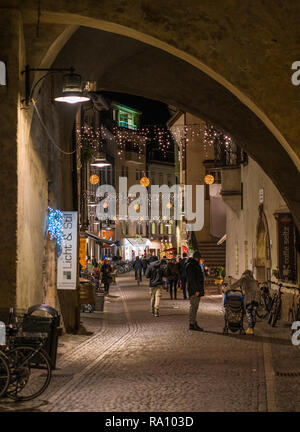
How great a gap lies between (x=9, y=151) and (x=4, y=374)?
4.46 meters

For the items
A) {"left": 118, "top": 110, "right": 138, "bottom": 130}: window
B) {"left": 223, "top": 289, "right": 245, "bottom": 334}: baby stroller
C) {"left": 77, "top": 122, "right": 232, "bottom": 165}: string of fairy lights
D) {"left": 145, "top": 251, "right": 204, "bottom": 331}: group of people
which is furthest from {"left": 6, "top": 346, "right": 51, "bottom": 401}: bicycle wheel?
{"left": 118, "top": 110, "right": 138, "bottom": 130}: window

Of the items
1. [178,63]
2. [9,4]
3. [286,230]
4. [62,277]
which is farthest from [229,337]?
[9,4]

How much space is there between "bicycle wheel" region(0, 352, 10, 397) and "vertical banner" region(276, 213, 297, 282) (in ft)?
47.1

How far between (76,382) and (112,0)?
5.97 m

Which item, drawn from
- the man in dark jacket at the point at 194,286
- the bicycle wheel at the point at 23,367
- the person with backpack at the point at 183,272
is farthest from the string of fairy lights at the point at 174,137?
the bicycle wheel at the point at 23,367

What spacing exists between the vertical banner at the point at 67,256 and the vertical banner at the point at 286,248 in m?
6.93

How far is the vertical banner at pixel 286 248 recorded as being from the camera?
24.8m

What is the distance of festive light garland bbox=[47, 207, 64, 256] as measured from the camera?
19438 mm

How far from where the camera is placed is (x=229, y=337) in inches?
790

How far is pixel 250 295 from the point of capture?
851 inches

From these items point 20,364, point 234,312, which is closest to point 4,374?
point 20,364

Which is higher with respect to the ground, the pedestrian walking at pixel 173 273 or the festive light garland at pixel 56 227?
the festive light garland at pixel 56 227

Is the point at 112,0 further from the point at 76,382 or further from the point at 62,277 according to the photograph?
the point at 62,277

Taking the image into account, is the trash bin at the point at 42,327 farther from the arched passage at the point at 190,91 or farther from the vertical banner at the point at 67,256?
the arched passage at the point at 190,91
